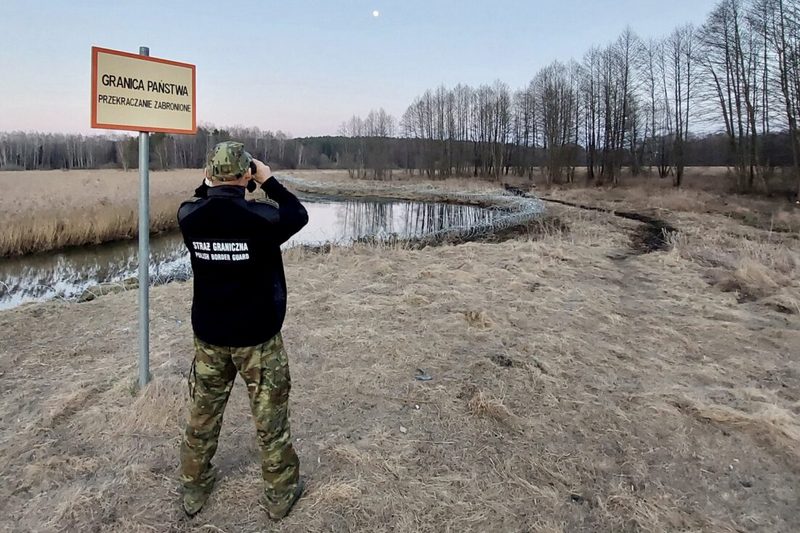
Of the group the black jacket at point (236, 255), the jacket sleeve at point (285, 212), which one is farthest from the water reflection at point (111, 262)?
the jacket sleeve at point (285, 212)

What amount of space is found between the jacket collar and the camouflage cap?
0.04 m

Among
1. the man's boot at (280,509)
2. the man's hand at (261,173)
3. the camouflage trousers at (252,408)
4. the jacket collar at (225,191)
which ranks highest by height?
the man's hand at (261,173)

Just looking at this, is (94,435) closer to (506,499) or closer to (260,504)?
(260,504)

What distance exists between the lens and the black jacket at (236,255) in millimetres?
2219

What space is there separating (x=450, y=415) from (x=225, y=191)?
2.32 meters

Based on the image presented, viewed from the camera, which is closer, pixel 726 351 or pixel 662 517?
pixel 662 517

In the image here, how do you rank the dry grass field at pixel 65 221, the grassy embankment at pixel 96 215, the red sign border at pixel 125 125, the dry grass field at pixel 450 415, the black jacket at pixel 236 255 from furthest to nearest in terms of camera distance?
the grassy embankment at pixel 96 215 < the dry grass field at pixel 65 221 < the red sign border at pixel 125 125 < the dry grass field at pixel 450 415 < the black jacket at pixel 236 255

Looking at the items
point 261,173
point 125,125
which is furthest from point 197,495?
point 125,125

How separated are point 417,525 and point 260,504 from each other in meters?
0.84

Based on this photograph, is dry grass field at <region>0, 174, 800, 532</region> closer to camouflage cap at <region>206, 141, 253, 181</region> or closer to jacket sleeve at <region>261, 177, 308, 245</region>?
jacket sleeve at <region>261, 177, 308, 245</region>

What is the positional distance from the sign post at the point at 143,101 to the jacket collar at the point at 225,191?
1475mm

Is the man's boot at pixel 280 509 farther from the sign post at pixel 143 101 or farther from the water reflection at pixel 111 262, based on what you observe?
the water reflection at pixel 111 262

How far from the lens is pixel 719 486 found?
9.45 ft

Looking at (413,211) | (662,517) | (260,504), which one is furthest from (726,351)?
(413,211)
